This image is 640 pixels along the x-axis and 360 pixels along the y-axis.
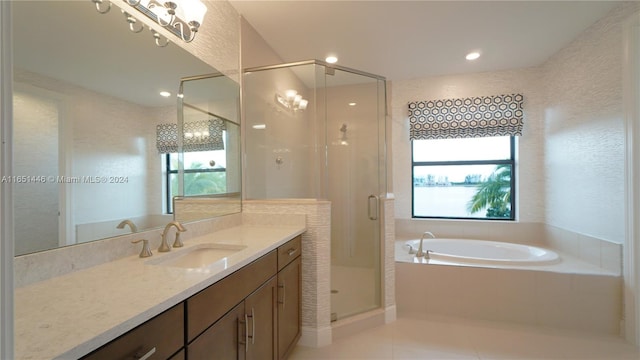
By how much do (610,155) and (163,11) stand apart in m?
3.27

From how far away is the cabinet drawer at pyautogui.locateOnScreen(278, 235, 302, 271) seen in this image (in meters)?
1.52

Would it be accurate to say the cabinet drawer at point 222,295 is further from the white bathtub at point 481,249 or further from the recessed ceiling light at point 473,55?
the recessed ceiling light at point 473,55

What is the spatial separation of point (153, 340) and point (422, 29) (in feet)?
8.92

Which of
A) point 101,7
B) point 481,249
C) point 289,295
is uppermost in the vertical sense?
point 101,7

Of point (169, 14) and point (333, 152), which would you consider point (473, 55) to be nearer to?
point (333, 152)

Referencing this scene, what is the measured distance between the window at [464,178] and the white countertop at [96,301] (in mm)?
3039

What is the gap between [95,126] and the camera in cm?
106

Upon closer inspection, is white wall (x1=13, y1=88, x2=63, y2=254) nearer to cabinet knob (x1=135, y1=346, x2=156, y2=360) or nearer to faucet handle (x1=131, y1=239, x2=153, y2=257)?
faucet handle (x1=131, y1=239, x2=153, y2=257)

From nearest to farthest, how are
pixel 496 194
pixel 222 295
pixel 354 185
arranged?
pixel 222 295 < pixel 354 185 < pixel 496 194

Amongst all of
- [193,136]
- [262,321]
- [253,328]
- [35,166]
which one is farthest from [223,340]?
[193,136]

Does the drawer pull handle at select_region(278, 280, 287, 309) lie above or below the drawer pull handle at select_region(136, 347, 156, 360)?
below

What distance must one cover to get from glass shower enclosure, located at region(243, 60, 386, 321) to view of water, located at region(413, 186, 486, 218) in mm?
1193

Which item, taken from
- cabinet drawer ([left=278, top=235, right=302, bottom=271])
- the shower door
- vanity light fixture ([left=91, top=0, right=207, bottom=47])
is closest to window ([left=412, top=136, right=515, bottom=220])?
the shower door

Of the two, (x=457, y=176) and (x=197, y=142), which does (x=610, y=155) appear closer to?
(x=457, y=176)
